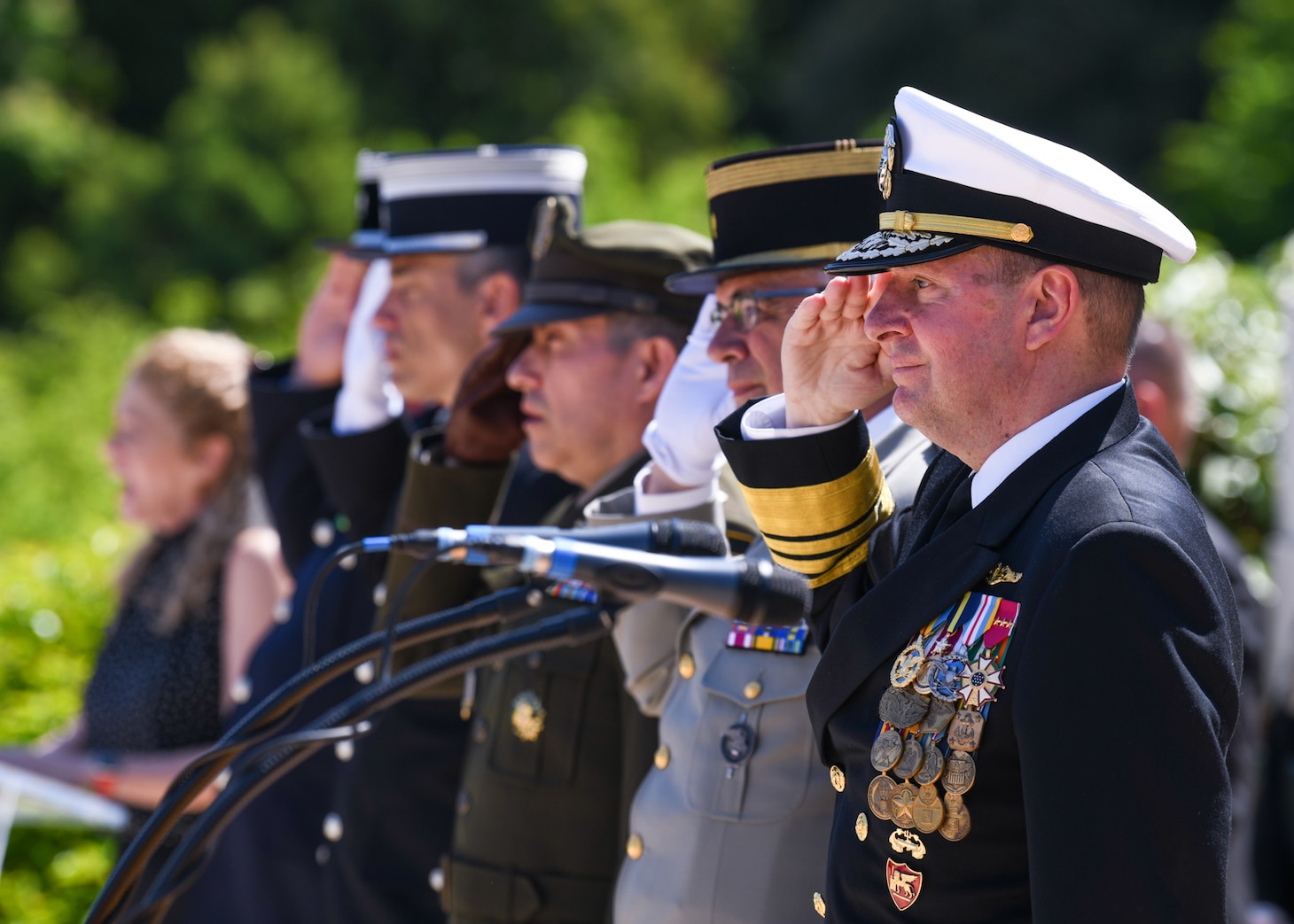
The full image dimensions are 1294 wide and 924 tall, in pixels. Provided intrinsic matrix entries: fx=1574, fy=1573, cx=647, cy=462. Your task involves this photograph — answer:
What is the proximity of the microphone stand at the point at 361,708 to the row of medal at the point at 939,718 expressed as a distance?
47 cm

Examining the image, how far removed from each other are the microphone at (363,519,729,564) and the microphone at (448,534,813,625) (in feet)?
0.05

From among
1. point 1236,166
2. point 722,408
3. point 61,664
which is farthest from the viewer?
point 1236,166

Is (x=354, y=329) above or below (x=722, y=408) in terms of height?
below

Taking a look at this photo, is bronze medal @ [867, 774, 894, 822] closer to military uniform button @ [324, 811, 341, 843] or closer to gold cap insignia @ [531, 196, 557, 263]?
gold cap insignia @ [531, 196, 557, 263]

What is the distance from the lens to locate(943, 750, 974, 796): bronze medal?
66.5 inches

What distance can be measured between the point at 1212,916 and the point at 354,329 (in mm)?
3436

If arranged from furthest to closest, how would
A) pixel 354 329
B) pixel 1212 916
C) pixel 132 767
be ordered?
pixel 354 329, pixel 132 767, pixel 1212 916

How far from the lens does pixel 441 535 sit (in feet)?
6.54

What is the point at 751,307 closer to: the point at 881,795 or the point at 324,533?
the point at 881,795

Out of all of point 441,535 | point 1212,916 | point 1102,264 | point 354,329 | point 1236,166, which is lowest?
point 1236,166

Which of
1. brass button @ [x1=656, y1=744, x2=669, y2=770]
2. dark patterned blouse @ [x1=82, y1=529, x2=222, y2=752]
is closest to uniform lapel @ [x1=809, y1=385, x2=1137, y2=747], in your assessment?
brass button @ [x1=656, y1=744, x2=669, y2=770]

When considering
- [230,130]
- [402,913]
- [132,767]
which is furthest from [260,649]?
[230,130]

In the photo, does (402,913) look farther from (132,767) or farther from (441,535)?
(441,535)

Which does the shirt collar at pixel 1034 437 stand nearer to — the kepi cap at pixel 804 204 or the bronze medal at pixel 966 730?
the bronze medal at pixel 966 730
